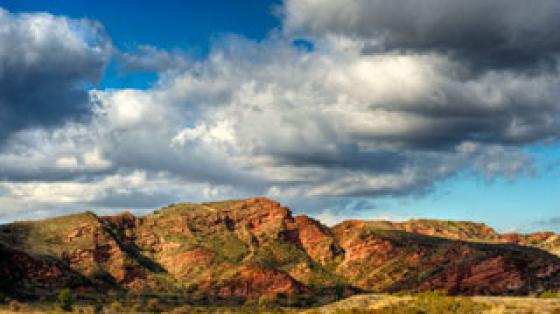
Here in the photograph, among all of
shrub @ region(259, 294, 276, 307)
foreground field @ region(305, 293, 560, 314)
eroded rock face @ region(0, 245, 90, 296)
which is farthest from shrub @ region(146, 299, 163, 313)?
foreground field @ region(305, 293, 560, 314)

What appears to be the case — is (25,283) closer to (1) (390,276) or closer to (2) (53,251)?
(2) (53,251)

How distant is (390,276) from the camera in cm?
16675

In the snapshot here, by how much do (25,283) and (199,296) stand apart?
140 feet

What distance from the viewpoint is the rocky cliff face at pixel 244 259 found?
146m

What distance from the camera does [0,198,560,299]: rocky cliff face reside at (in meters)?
146

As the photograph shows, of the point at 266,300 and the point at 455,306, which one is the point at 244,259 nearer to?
the point at 266,300

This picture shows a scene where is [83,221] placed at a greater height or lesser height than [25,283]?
greater

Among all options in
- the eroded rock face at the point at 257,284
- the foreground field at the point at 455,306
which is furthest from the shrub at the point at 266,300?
the foreground field at the point at 455,306

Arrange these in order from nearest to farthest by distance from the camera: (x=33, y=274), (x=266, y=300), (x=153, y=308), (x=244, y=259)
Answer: (x=153, y=308) → (x=266, y=300) → (x=33, y=274) → (x=244, y=259)

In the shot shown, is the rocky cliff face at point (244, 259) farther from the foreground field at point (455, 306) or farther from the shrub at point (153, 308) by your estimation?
the foreground field at point (455, 306)

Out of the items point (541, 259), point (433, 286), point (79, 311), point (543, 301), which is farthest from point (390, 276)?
point (543, 301)

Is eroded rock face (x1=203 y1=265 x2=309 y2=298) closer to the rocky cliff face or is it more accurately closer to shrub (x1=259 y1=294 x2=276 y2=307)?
the rocky cliff face

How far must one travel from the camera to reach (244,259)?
178375mm

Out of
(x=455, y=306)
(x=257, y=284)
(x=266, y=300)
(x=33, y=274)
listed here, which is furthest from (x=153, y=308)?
(x=455, y=306)
